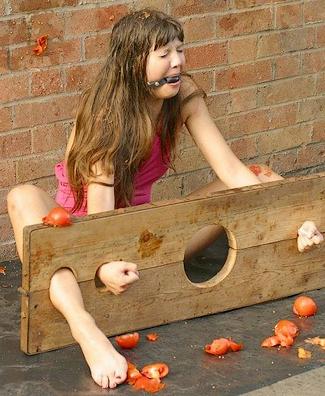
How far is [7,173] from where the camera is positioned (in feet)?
19.0

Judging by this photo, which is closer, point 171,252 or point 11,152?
point 171,252

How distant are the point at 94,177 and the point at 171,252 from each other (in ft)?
1.42

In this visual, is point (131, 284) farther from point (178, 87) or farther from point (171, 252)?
point (178, 87)

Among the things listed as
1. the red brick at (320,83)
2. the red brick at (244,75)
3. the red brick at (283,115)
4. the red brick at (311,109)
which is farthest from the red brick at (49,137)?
the red brick at (320,83)

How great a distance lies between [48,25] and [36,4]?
116 mm

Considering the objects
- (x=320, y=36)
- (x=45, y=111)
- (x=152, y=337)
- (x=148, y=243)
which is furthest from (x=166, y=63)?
(x=320, y=36)

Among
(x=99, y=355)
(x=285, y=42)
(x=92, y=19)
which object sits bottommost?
(x=99, y=355)

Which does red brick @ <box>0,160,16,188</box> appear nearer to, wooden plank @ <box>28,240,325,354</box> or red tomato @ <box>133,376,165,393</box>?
wooden plank @ <box>28,240,325,354</box>

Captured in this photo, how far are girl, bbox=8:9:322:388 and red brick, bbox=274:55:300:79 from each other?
4.19 ft

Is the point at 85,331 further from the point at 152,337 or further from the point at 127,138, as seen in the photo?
the point at 127,138

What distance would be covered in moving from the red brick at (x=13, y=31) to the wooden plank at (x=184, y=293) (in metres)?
1.29

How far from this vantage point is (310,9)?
22.3 feet

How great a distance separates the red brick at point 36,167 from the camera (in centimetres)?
582

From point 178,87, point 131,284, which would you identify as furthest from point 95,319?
point 178,87
